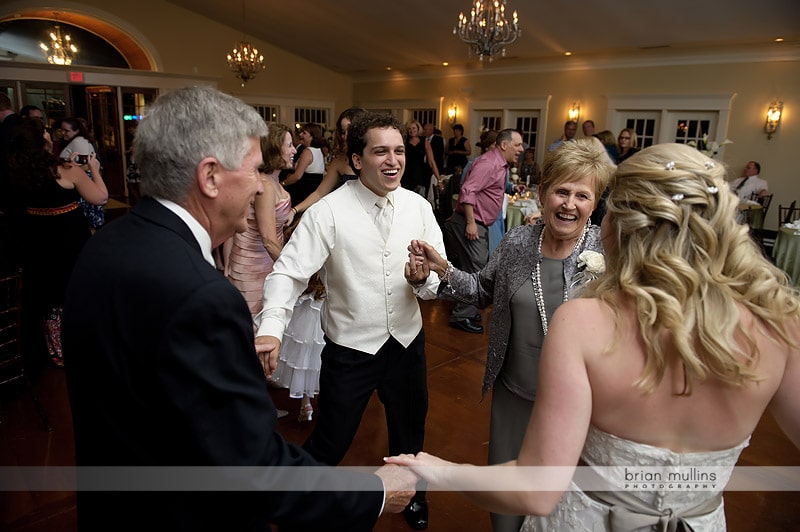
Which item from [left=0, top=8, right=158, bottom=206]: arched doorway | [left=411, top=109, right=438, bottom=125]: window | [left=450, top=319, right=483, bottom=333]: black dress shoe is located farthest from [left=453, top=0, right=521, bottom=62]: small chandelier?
[left=0, top=8, right=158, bottom=206]: arched doorway

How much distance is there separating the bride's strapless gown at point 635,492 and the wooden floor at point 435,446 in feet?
3.96

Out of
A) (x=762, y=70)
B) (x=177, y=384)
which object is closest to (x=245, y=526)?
(x=177, y=384)

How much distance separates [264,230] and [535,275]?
1700mm

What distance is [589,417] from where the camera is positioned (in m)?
1.01

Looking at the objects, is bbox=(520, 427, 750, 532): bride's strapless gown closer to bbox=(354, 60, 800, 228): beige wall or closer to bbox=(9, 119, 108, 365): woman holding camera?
bbox=(9, 119, 108, 365): woman holding camera

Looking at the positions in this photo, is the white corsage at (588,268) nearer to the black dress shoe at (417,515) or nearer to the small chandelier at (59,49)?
the black dress shoe at (417,515)

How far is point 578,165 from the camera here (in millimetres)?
1780

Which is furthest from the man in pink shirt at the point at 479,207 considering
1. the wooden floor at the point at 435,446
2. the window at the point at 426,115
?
the window at the point at 426,115

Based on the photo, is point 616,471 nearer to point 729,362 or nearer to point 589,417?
point 589,417

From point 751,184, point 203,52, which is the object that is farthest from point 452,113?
point 751,184

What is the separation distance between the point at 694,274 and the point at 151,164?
106 centimetres

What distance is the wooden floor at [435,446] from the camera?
2301 mm

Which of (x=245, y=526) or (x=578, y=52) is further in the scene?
(x=578, y=52)

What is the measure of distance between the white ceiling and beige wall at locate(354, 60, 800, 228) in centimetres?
32
